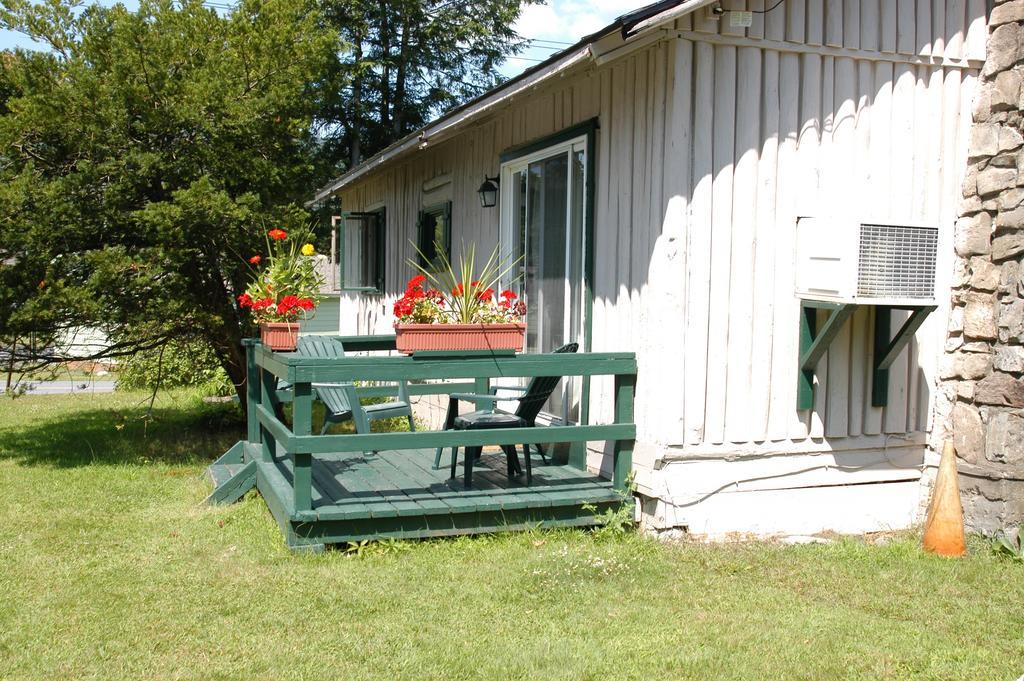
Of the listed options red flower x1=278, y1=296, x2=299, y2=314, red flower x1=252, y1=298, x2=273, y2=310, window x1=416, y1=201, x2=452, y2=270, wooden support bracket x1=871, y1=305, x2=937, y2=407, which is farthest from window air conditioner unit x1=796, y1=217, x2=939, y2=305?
window x1=416, y1=201, x2=452, y2=270

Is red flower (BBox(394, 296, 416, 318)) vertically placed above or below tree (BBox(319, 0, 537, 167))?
below

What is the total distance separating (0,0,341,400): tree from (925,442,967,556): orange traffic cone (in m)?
5.36

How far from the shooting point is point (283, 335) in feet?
20.4

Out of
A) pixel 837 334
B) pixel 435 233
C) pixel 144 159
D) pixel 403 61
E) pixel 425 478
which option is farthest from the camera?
pixel 403 61

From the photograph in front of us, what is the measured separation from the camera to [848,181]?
574 centimetres

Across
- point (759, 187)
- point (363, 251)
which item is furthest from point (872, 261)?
point (363, 251)

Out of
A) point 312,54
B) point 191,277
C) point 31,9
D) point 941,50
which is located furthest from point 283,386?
point 941,50

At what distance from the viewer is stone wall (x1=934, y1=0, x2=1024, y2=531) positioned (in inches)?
213

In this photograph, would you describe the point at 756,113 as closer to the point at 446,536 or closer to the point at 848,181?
the point at 848,181

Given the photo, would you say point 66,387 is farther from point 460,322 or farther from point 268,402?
point 460,322

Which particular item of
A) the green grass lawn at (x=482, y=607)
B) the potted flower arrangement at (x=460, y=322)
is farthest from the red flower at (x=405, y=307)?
the green grass lawn at (x=482, y=607)

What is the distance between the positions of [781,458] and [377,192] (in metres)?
7.54

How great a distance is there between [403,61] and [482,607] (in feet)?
65.6

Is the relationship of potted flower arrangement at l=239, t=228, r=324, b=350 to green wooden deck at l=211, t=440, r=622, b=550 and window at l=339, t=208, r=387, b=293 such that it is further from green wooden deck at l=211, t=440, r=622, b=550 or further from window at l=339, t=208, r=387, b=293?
window at l=339, t=208, r=387, b=293
